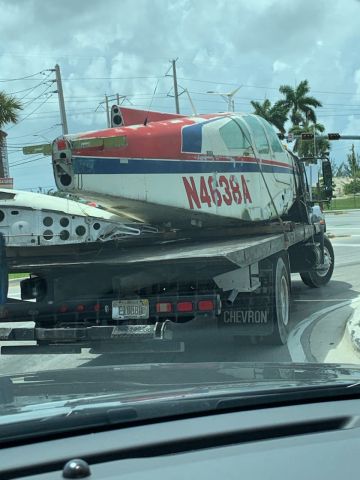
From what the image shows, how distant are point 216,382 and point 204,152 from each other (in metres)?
4.59

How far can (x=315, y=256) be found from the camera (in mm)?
10664

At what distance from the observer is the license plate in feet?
20.9

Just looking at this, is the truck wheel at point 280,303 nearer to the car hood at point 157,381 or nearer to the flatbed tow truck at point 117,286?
the flatbed tow truck at point 117,286

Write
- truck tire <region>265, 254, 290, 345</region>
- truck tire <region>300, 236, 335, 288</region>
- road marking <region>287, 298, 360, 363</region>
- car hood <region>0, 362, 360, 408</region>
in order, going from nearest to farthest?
car hood <region>0, 362, 360, 408</region> < road marking <region>287, 298, 360, 363</region> < truck tire <region>265, 254, 290, 345</region> < truck tire <region>300, 236, 335, 288</region>

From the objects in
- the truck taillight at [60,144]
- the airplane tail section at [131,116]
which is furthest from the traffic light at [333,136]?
the truck taillight at [60,144]

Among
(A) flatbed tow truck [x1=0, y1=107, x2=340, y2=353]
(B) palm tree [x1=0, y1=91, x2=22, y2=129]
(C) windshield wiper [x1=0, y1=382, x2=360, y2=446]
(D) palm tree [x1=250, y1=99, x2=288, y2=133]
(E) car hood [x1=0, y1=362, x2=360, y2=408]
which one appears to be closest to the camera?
(C) windshield wiper [x1=0, y1=382, x2=360, y2=446]

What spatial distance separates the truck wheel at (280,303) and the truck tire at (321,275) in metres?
3.83

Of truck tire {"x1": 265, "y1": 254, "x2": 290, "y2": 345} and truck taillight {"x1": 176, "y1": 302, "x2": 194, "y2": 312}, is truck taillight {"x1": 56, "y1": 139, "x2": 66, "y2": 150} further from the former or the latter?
truck tire {"x1": 265, "y1": 254, "x2": 290, "y2": 345}

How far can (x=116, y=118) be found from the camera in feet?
25.0

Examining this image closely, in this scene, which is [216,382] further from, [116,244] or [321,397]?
[116,244]

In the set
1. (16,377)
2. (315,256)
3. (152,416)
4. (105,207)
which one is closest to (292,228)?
(315,256)

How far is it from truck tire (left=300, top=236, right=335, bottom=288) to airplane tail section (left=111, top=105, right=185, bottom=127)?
18.1 feet

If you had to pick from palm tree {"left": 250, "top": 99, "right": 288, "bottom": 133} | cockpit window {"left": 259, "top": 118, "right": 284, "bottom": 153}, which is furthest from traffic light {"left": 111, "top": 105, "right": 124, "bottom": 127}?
palm tree {"left": 250, "top": 99, "right": 288, "bottom": 133}

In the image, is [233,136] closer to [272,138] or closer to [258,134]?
[258,134]
